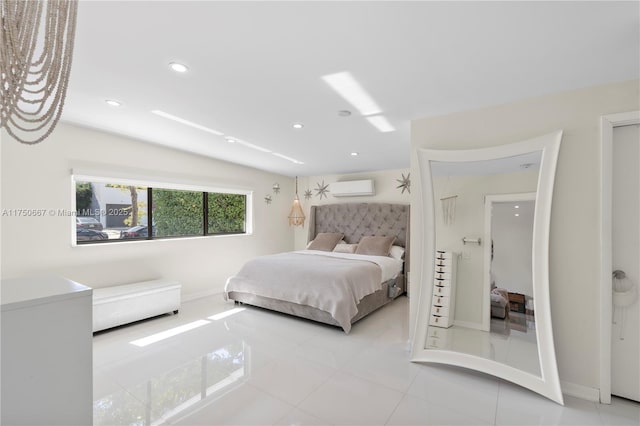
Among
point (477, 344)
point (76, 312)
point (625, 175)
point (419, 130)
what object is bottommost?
point (477, 344)

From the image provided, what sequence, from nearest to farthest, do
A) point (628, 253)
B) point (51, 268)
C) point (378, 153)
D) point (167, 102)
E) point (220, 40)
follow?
point (220, 40)
point (628, 253)
point (167, 102)
point (51, 268)
point (378, 153)

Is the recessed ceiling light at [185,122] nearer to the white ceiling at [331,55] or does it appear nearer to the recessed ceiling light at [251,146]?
the white ceiling at [331,55]

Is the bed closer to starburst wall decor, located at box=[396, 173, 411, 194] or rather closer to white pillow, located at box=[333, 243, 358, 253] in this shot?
white pillow, located at box=[333, 243, 358, 253]

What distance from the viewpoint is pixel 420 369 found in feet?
8.06

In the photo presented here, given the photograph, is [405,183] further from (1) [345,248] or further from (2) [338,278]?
(2) [338,278]

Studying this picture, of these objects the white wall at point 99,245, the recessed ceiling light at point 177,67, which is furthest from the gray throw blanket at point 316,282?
the recessed ceiling light at point 177,67

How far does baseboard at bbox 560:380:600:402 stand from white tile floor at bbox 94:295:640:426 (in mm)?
47

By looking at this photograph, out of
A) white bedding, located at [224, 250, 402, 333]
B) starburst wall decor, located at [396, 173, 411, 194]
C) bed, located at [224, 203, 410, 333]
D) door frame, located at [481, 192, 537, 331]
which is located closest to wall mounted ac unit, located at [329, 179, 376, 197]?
bed, located at [224, 203, 410, 333]

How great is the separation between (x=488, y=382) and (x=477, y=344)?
267 mm

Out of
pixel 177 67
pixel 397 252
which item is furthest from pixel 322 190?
pixel 177 67

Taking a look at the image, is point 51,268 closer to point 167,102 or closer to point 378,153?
point 167,102

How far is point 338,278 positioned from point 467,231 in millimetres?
1472

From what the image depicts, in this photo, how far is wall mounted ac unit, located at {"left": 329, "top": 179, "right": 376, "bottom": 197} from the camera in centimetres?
534

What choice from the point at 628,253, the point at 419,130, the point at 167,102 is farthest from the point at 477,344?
the point at 167,102
